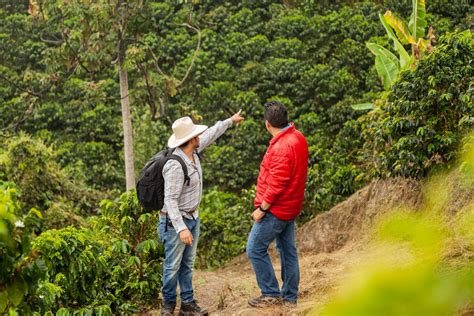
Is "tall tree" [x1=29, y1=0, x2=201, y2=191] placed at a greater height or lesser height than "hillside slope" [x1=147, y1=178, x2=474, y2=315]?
greater

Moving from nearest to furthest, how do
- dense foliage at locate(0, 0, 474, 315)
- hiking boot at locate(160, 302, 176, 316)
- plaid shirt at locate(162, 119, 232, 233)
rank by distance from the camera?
plaid shirt at locate(162, 119, 232, 233)
hiking boot at locate(160, 302, 176, 316)
dense foliage at locate(0, 0, 474, 315)

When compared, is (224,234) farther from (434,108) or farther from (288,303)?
(288,303)

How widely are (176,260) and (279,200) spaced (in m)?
0.83

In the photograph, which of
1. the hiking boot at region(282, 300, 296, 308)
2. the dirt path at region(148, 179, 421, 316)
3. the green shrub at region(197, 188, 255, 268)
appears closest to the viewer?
the hiking boot at region(282, 300, 296, 308)

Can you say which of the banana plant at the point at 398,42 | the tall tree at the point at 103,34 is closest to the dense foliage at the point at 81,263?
the banana plant at the point at 398,42

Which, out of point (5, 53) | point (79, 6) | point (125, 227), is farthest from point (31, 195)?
point (5, 53)

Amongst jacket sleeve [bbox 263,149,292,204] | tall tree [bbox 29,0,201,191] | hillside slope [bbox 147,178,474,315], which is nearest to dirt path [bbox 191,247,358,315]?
hillside slope [bbox 147,178,474,315]

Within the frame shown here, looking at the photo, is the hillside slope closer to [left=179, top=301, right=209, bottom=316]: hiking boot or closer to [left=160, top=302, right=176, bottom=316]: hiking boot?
[left=179, top=301, right=209, bottom=316]: hiking boot

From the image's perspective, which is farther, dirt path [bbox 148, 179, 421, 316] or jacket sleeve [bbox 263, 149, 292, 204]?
dirt path [bbox 148, 179, 421, 316]

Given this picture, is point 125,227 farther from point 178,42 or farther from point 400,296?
point 178,42

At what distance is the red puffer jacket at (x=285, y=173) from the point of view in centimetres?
448

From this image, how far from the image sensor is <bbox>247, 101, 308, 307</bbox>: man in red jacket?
450 centimetres

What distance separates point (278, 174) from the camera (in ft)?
14.7

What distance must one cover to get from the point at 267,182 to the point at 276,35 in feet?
41.0
